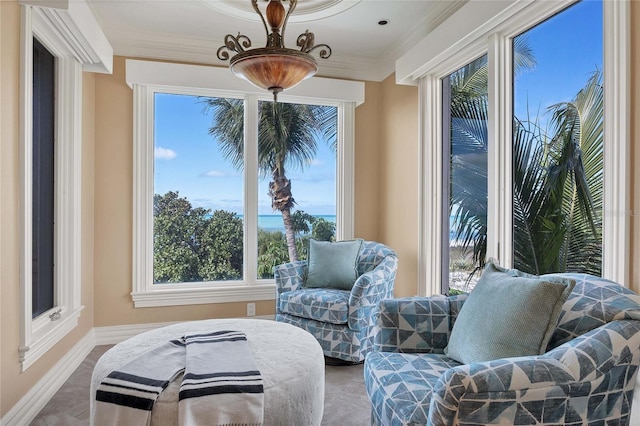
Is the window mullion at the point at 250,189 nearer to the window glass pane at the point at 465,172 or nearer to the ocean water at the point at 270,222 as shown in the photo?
the ocean water at the point at 270,222

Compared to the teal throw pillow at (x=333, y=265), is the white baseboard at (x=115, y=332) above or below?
below

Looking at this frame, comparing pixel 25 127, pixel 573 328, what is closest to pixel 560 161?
pixel 573 328

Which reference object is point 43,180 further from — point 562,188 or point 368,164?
point 562,188

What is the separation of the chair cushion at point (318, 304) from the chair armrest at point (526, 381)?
1695mm

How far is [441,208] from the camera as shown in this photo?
3209 millimetres

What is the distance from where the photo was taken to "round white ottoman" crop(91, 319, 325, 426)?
1.46 meters

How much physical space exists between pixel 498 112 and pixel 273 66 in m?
1.44

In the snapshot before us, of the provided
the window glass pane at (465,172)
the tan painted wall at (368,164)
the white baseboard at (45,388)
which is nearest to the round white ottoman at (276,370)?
the white baseboard at (45,388)

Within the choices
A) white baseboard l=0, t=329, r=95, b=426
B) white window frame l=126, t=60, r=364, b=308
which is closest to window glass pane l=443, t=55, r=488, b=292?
white window frame l=126, t=60, r=364, b=308

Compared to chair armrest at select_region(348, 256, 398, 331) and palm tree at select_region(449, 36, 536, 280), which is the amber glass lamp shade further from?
chair armrest at select_region(348, 256, 398, 331)

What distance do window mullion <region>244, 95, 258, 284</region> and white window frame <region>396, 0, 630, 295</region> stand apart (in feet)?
4.67

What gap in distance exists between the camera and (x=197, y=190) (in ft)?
12.1

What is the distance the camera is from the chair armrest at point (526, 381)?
41.6 inches

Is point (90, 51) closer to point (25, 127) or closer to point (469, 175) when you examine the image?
point (25, 127)
